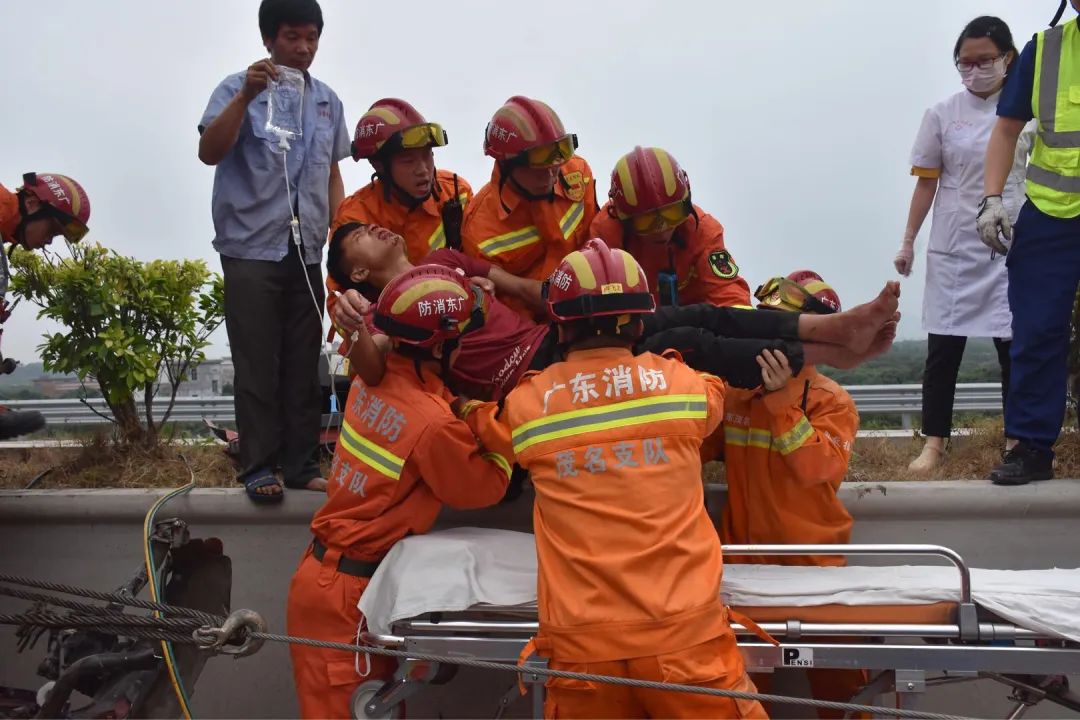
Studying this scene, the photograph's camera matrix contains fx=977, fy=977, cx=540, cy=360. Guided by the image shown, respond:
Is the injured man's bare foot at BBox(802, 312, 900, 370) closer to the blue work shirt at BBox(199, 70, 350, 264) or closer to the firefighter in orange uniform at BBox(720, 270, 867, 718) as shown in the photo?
the firefighter in orange uniform at BBox(720, 270, 867, 718)

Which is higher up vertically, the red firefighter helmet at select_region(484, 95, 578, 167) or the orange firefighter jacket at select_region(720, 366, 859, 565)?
the red firefighter helmet at select_region(484, 95, 578, 167)

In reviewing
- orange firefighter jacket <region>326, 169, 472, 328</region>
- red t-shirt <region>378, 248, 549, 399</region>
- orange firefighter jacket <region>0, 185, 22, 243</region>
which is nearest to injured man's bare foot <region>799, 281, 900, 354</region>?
red t-shirt <region>378, 248, 549, 399</region>

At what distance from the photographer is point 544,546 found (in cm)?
289

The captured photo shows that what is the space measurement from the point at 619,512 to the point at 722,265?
1813mm

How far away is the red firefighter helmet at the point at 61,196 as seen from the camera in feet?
14.7

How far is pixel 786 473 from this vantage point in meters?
3.60

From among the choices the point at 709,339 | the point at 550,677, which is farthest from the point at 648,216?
the point at 550,677

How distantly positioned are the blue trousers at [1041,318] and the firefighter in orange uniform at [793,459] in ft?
3.03

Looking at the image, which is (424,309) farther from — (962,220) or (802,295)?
(962,220)

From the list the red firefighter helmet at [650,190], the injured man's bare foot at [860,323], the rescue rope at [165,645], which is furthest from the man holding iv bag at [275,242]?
the injured man's bare foot at [860,323]

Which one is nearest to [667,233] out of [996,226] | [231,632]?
[996,226]

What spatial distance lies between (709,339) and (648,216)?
2.32 ft

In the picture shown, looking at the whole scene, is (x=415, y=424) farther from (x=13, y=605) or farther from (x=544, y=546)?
(x=13, y=605)

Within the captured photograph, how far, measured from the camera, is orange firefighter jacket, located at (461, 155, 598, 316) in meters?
4.35
